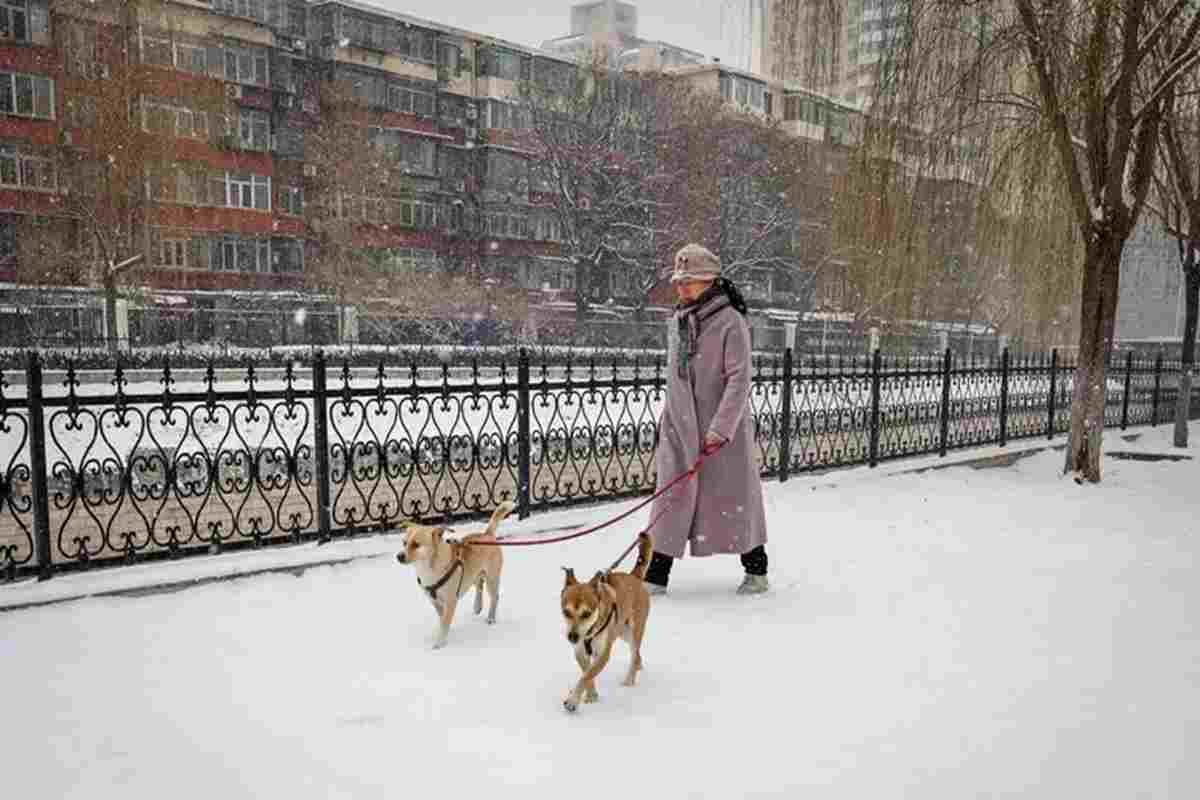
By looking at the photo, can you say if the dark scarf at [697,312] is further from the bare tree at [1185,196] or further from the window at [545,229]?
the window at [545,229]

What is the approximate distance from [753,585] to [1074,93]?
254 inches

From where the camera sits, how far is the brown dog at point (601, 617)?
10.8ft

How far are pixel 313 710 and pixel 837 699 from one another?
7.48 feet

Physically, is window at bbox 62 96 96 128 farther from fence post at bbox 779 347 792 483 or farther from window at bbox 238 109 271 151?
fence post at bbox 779 347 792 483

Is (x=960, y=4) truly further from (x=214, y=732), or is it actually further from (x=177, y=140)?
(x=177, y=140)

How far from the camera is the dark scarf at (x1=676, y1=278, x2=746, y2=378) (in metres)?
4.87

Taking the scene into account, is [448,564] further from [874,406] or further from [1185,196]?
[1185,196]

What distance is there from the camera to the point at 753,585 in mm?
5156

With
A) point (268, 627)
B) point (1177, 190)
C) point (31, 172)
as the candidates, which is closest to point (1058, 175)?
point (1177, 190)

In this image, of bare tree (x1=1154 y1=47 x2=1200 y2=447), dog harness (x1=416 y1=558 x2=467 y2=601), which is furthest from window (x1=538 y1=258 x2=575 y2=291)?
dog harness (x1=416 y1=558 x2=467 y2=601)

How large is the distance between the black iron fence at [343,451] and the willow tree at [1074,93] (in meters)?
1.65

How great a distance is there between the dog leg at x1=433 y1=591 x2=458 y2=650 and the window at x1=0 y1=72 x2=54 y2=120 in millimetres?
31855

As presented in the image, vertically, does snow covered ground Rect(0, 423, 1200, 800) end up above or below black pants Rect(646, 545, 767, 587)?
below

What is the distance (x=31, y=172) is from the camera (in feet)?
91.1
